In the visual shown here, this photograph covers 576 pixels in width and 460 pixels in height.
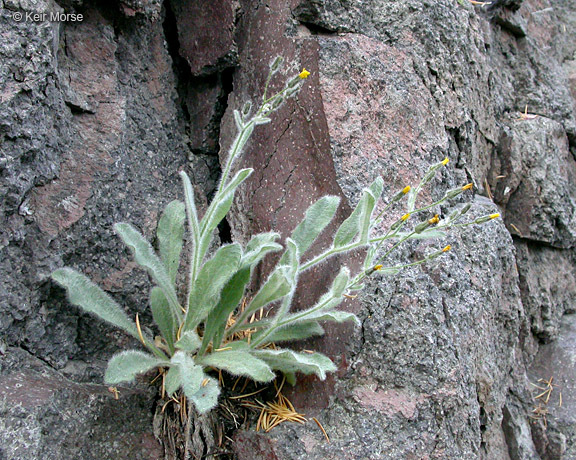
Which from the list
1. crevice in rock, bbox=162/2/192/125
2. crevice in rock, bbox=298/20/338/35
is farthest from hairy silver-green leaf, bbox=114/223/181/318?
crevice in rock, bbox=298/20/338/35

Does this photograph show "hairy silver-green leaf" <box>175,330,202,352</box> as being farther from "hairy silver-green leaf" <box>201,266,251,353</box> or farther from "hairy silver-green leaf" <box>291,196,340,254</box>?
"hairy silver-green leaf" <box>291,196,340,254</box>

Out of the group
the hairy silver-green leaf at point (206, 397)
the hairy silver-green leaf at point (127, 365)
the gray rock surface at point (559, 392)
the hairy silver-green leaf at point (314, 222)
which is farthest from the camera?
the gray rock surface at point (559, 392)

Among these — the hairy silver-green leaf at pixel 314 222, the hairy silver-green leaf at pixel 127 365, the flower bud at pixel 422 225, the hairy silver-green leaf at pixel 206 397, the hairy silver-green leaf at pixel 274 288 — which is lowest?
the hairy silver-green leaf at pixel 127 365

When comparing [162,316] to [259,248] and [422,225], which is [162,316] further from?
[422,225]

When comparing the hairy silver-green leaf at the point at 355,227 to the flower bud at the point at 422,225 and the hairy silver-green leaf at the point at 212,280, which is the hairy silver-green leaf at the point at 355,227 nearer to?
the flower bud at the point at 422,225

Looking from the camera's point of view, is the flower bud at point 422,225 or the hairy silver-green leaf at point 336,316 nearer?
the flower bud at point 422,225

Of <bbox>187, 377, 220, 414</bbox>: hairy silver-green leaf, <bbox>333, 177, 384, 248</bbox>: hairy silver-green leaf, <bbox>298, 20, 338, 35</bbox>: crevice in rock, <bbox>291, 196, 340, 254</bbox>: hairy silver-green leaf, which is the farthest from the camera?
<bbox>298, 20, 338, 35</bbox>: crevice in rock

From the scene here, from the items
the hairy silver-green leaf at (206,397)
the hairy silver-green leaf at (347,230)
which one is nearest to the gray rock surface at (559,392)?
the hairy silver-green leaf at (347,230)
